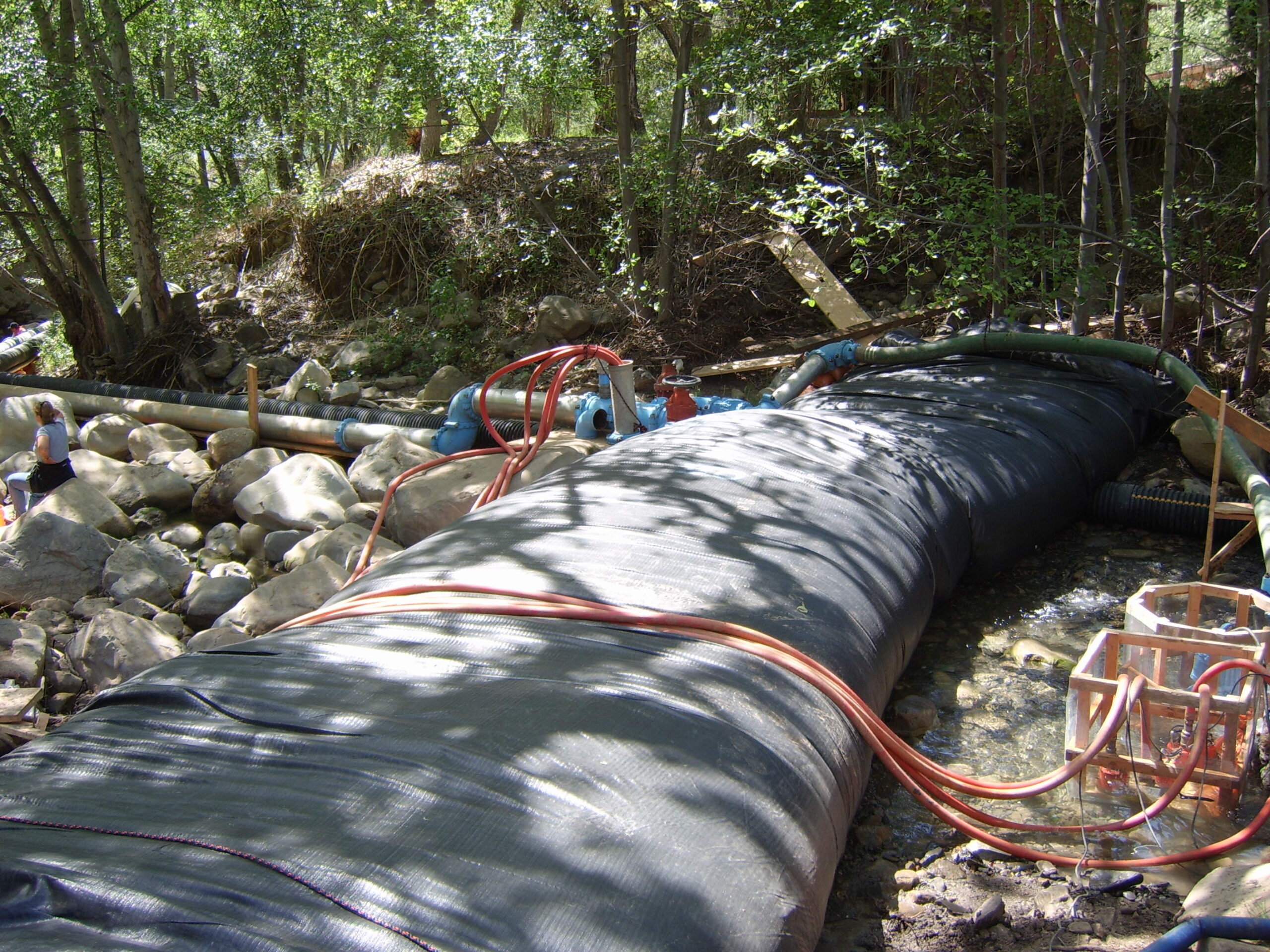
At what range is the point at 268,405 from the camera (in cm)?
721

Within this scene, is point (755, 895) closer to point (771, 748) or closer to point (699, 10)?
point (771, 748)

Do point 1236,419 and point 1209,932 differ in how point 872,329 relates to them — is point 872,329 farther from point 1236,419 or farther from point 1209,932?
point 1209,932

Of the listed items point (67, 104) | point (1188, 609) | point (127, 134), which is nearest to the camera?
point (1188, 609)

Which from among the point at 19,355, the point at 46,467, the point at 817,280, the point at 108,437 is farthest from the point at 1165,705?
the point at 19,355

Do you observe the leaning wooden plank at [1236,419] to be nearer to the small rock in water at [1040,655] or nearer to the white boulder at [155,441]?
the small rock in water at [1040,655]

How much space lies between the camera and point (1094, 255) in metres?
6.20

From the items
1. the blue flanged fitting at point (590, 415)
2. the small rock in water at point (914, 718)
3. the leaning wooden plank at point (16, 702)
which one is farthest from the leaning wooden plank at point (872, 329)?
the leaning wooden plank at point (16, 702)

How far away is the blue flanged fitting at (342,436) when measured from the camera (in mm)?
6672

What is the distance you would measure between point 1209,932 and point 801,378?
4.21 m

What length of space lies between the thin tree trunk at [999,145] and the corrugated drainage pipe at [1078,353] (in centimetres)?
29

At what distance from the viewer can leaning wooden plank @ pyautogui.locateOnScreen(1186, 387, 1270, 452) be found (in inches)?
149

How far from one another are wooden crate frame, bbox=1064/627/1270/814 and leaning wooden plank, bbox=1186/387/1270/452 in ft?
5.31

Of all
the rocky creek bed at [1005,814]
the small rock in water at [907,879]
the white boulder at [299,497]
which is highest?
the white boulder at [299,497]

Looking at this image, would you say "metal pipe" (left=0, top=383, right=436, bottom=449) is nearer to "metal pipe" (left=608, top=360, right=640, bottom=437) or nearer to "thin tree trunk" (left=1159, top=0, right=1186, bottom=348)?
"metal pipe" (left=608, top=360, right=640, bottom=437)
